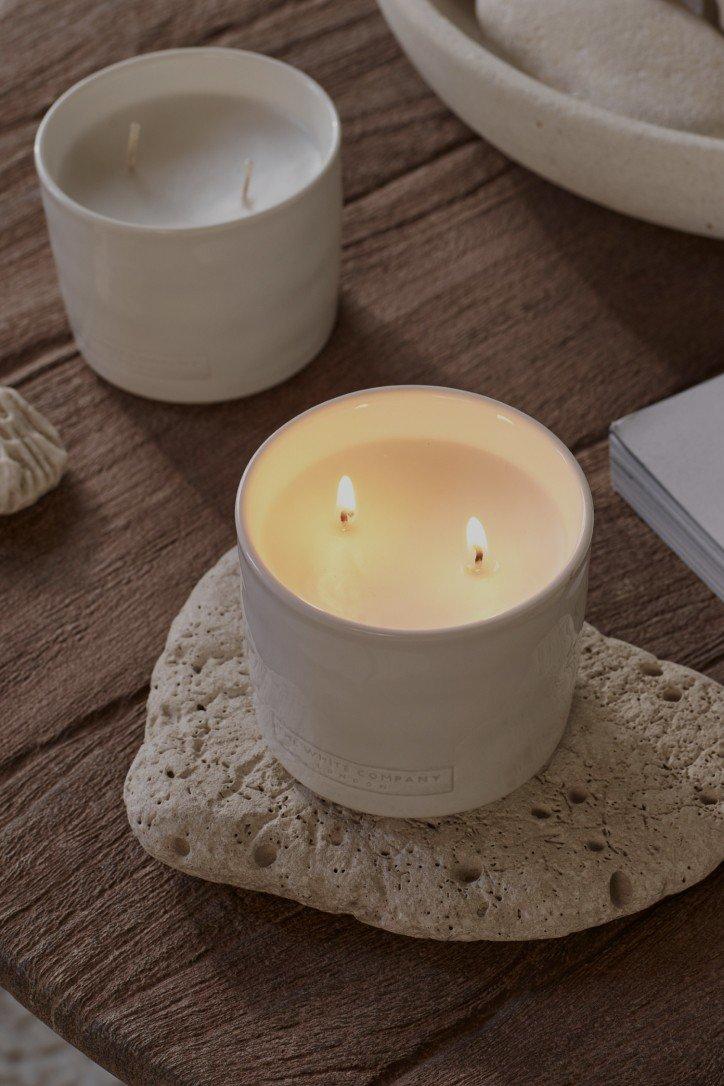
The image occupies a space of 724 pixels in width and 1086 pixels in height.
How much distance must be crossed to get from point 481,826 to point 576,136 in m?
0.38

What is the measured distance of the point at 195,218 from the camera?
2.07 feet

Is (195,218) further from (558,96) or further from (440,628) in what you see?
(440,628)

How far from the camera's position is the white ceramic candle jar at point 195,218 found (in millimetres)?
594

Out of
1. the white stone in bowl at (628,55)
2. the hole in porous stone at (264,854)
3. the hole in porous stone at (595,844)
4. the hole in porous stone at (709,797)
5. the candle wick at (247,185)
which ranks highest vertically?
the candle wick at (247,185)

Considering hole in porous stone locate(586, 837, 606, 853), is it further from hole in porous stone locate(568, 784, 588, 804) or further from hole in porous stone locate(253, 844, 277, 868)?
hole in porous stone locate(253, 844, 277, 868)

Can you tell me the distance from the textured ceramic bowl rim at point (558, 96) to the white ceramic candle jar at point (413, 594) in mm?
242

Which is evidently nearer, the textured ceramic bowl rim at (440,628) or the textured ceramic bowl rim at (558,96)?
the textured ceramic bowl rim at (440,628)

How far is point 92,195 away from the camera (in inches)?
25.1

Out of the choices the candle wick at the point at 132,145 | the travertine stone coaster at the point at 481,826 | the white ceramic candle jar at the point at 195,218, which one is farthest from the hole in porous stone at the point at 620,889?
the candle wick at the point at 132,145

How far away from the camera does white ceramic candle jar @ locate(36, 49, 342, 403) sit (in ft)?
1.95

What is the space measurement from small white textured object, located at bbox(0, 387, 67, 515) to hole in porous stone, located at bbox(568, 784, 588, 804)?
31 centimetres

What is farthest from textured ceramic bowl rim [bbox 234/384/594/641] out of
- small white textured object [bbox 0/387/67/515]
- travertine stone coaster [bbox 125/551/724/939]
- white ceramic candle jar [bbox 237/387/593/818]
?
small white textured object [bbox 0/387/67/515]

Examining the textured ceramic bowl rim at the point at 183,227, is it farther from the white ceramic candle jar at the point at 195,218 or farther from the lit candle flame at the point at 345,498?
the lit candle flame at the point at 345,498

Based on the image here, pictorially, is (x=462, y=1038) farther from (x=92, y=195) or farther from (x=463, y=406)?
(x=92, y=195)
